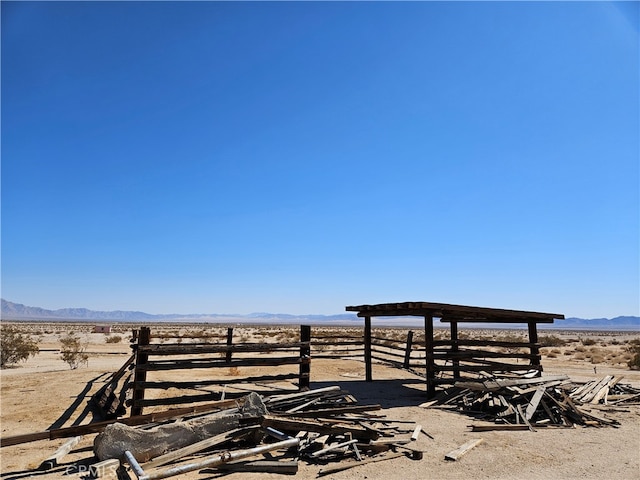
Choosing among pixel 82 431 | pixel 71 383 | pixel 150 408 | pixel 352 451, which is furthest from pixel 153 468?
pixel 71 383

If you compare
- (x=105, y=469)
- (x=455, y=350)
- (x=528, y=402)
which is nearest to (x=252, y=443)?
(x=105, y=469)

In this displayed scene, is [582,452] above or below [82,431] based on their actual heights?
below

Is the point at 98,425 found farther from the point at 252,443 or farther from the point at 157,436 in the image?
the point at 252,443

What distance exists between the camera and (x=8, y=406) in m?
10.2

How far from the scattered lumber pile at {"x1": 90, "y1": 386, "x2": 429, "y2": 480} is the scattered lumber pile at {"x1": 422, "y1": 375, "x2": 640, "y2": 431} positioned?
2.71 meters

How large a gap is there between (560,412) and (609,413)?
206 cm

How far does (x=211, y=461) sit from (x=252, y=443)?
133 centimetres

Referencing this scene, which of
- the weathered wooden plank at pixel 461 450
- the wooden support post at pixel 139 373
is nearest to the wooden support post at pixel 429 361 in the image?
the weathered wooden plank at pixel 461 450

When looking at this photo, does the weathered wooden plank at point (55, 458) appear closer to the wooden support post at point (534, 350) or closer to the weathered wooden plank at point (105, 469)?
the weathered wooden plank at point (105, 469)

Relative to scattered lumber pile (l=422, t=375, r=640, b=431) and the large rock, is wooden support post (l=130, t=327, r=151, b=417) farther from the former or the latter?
scattered lumber pile (l=422, t=375, r=640, b=431)

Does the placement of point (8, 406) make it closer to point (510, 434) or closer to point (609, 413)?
point (510, 434)

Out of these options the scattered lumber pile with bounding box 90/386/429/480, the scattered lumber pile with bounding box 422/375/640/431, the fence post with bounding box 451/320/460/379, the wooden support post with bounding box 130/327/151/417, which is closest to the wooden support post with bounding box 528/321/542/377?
the scattered lumber pile with bounding box 422/375/640/431

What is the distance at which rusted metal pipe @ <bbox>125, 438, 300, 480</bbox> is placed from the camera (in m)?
5.47

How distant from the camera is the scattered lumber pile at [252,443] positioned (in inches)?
243
